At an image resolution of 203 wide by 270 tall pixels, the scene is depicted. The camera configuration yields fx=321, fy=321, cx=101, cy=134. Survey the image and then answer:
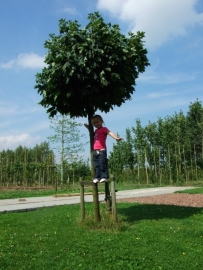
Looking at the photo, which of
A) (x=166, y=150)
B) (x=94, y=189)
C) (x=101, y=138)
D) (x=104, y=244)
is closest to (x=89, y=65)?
(x=101, y=138)

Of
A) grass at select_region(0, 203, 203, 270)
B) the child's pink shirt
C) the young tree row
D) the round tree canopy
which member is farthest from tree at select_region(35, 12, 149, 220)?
the young tree row

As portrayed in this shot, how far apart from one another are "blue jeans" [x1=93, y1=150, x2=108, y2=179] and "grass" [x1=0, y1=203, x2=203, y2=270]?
1013mm

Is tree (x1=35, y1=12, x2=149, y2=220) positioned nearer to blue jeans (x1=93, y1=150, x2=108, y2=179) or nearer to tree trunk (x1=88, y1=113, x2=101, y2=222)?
tree trunk (x1=88, y1=113, x2=101, y2=222)

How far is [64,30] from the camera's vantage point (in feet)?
24.2

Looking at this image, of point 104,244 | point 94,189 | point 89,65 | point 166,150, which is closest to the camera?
point 104,244

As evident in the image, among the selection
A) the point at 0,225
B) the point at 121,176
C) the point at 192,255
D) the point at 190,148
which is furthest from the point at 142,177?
the point at 192,255

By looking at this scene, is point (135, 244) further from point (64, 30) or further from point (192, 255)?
point (64, 30)

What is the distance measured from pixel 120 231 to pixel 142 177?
2664 centimetres

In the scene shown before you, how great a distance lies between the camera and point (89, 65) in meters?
6.97

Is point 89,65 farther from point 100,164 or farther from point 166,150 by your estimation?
point 166,150

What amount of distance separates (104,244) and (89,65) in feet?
12.1

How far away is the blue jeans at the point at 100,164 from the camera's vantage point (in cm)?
706

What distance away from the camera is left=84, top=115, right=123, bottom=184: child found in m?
7.07

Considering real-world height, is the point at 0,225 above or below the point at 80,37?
below
